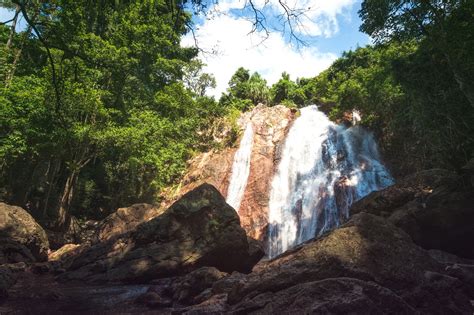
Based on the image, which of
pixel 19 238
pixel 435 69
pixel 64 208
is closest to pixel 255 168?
pixel 64 208

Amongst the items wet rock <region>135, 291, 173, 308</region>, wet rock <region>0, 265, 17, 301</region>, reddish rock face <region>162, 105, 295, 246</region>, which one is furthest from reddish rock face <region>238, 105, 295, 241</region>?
wet rock <region>0, 265, 17, 301</region>

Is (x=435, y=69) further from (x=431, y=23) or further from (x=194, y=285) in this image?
(x=194, y=285)

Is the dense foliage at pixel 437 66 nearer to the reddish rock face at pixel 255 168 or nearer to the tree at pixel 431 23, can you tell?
the tree at pixel 431 23

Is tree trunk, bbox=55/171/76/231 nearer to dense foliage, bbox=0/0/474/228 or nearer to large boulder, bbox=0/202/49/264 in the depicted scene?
dense foliage, bbox=0/0/474/228

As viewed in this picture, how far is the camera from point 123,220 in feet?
71.2

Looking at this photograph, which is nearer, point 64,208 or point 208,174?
point 64,208

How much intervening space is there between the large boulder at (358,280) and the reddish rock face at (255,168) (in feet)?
60.4

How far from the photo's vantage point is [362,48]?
43.2m

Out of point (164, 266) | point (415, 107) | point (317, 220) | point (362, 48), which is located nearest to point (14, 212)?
point (164, 266)

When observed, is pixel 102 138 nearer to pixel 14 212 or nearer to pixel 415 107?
pixel 14 212

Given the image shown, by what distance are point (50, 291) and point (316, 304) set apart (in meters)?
8.49

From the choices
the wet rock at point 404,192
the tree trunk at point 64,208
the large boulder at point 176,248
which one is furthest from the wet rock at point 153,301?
the tree trunk at point 64,208

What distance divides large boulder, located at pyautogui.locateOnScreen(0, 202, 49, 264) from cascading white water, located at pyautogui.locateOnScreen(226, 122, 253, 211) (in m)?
14.5

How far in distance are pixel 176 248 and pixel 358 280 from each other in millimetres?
9496
